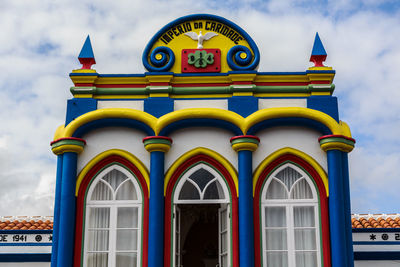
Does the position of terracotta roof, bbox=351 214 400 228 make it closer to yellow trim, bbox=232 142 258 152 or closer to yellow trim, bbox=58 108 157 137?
yellow trim, bbox=232 142 258 152

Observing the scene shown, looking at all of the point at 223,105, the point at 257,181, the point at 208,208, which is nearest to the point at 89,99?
the point at 223,105

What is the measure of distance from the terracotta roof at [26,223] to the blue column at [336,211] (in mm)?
6983

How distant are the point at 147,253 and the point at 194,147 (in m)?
2.42

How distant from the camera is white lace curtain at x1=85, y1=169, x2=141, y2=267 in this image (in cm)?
1147

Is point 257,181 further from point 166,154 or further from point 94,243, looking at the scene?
point 94,243

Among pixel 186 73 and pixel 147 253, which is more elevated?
pixel 186 73

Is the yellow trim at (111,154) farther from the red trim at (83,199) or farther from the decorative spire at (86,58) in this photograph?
the decorative spire at (86,58)

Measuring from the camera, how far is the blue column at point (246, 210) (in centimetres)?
1110

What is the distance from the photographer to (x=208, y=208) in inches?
643

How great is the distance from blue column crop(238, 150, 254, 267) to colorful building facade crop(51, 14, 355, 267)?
0.07 ft

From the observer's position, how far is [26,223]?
1430 centimetres

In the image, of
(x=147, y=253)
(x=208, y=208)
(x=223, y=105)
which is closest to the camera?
(x=147, y=253)

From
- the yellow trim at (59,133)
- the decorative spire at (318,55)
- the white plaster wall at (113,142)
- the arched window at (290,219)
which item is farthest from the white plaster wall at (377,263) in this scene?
the yellow trim at (59,133)

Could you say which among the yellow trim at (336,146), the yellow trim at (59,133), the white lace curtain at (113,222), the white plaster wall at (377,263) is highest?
the yellow trim at (59,133)
